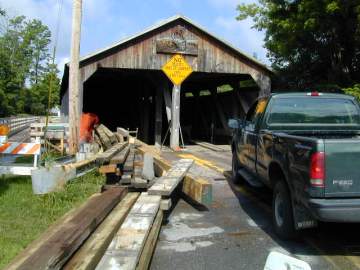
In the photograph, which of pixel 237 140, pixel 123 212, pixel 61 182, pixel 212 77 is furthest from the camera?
pixel 212 77

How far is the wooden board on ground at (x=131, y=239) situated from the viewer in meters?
3.91

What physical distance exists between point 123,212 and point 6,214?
66.1 inches

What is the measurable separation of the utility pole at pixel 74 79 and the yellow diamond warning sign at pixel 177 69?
6173mm

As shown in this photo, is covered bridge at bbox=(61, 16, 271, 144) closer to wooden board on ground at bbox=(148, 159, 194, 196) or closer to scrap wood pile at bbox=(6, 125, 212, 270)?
scrap wood pile at bbox=(6, 125, 212, 270)

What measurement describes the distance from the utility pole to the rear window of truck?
241 inches

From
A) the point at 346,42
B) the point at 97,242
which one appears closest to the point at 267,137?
the point at 97,242

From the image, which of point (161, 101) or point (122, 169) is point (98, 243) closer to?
point (122, 169)

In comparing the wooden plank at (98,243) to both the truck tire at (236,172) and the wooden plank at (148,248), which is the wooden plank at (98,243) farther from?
the truck tire at (236,172)

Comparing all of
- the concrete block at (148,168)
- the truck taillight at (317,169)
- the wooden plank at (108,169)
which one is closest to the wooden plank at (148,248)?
the truck taillight at (317,169)

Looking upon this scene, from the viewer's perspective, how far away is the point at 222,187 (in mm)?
9562

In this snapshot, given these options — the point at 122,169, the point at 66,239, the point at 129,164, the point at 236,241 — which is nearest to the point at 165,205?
the point at 236,241

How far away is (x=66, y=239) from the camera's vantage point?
15.2 feet

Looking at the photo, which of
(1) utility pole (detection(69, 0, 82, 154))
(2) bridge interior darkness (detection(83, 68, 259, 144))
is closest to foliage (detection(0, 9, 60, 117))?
(2) bridge interior darkness (detection(83, 68, 259, 144))

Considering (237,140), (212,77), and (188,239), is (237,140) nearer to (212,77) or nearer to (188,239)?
(188,239)
